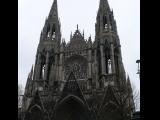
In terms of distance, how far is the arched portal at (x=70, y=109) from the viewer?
2626 cm

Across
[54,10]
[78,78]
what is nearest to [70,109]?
[78,78]

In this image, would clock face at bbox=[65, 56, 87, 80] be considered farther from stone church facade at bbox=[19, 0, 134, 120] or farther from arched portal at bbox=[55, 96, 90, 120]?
arched portal at bbox=[55, 96, 90, 120]

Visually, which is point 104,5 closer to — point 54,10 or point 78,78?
point 54,10

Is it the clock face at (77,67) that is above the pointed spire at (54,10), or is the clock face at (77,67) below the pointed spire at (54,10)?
below

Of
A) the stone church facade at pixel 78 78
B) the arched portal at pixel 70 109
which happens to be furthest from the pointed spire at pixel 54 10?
the arched portal at pixel 70 109

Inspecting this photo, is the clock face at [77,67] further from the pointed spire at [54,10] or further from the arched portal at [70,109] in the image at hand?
the pointed spire at [54,10]

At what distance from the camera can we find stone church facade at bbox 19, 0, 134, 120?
25.5m

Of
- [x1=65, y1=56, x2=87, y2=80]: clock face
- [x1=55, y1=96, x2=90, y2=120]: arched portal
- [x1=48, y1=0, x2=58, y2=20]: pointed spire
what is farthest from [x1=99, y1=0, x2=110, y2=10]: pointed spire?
[x1=55, y1=96, x2=90, y2=120]: arched portal

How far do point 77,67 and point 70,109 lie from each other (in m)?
6.68

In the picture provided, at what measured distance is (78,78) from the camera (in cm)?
2969

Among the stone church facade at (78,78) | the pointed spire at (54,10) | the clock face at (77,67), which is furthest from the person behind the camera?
the pointed spire at (54,10)

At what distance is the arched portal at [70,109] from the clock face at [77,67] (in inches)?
162

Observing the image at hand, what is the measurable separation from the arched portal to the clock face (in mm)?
4127
